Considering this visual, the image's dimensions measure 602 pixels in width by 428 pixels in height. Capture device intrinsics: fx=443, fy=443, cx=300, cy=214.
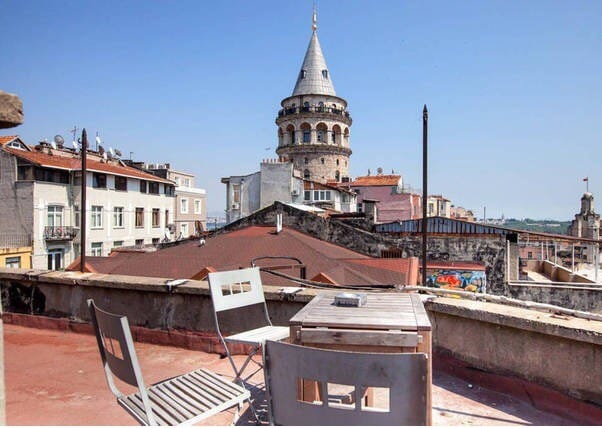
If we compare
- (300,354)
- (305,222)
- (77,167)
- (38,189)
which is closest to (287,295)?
(300,354)

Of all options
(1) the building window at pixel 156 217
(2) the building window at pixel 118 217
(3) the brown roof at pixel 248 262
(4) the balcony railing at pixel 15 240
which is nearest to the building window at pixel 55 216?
(4) the balcony railing at pixel 15 240

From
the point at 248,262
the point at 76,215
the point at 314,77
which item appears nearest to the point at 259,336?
the point at 248,262

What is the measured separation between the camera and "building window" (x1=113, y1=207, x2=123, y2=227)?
36031 millimetres

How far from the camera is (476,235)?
22312 millimetres

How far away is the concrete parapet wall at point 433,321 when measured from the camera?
11.2ft

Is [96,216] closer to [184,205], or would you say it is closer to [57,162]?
[57,162]

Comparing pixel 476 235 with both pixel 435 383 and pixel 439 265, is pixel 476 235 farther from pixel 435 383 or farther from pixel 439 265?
pixel 435 383

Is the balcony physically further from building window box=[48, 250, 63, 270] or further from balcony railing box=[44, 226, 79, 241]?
building window box=[48, 250, 63, 270]

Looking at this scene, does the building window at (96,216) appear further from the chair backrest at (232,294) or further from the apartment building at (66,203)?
the chair backrest at (232,294)

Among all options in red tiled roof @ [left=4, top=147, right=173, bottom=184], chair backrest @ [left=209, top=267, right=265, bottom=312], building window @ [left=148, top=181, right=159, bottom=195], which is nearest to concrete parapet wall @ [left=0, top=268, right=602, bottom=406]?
chair backrest @ [left=209, top=267, right=265, bottom=312]

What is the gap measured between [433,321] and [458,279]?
18.0 metres

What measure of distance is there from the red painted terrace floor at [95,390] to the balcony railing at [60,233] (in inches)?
1122

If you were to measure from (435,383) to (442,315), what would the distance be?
2.10 ft

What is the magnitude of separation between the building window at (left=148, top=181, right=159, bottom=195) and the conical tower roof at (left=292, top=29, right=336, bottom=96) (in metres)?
25.5
